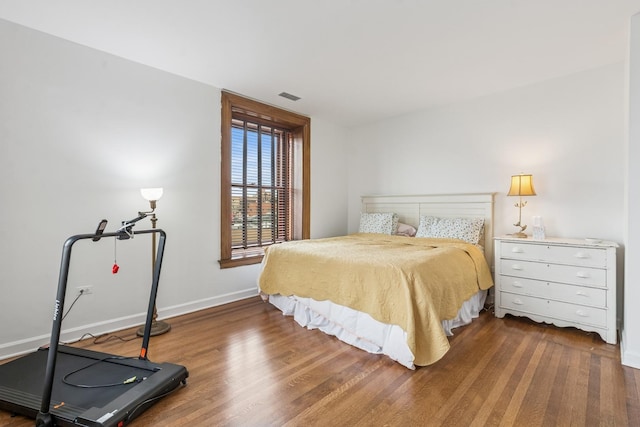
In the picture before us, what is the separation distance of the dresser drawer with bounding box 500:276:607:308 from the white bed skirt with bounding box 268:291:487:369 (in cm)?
35

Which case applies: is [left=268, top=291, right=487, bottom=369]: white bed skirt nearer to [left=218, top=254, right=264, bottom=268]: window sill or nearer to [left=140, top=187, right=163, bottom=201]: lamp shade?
[left=218, top=254, right=264, bottom=268]: window sill

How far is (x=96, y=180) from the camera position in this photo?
2.70 m

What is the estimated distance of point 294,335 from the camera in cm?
273

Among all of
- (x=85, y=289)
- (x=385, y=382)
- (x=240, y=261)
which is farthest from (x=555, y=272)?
(x=85, y=289)

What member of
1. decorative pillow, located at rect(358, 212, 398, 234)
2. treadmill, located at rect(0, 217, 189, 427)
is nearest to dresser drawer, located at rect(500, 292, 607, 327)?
decorative pillow, located at rect(358, 212, 398, 234)

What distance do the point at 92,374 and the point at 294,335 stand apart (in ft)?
4.74

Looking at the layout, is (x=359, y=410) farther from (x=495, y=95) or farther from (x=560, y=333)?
(x=495, y=95)

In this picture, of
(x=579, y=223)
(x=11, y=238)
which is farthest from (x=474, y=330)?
(x=11, y=238)

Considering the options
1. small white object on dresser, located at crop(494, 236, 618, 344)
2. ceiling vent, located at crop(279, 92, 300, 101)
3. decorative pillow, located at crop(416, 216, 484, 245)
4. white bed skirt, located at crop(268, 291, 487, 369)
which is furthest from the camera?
ceiling vent, located at crop(279, 92, 300, 101)

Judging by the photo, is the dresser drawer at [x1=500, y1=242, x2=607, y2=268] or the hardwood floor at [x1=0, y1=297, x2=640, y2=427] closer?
the hardwood floor at [x1=0, y1=297, x2=640, y2=427]

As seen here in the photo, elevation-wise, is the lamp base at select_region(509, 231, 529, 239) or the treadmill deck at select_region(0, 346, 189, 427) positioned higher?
the lamp base at select_region(509, 231, 529, 239)

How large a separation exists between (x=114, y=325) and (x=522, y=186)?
417 cm

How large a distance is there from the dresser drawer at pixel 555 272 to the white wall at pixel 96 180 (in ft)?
9.85

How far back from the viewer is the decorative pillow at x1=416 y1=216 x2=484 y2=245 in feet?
11.3
